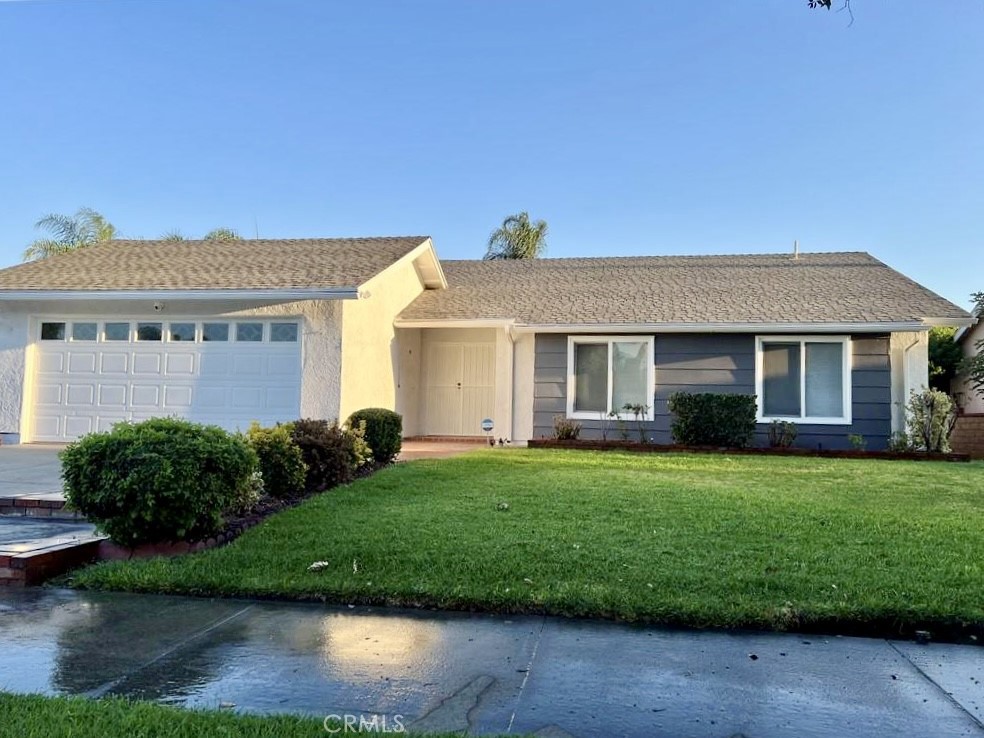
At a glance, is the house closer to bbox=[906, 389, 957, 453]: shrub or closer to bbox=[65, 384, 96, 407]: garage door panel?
bbox=[65, 384, 96, 407]: garage door panel

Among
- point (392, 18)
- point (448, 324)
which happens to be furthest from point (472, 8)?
point (448, 324)

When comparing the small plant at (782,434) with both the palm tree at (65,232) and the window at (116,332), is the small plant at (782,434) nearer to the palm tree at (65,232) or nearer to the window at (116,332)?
the window at (116,332)

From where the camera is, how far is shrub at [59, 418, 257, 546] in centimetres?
550

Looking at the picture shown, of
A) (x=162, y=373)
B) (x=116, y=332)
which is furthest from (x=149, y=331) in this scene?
(x=162, y=373)

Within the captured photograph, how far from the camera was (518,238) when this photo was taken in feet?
87.8

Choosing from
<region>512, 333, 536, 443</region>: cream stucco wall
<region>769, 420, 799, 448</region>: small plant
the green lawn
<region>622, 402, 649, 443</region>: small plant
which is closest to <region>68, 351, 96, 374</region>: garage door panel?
the green lawn

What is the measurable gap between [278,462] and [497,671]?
4624 mm

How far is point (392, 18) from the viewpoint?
44.0 ft

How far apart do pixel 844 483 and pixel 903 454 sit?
150 inches

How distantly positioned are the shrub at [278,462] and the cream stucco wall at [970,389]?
15654 mm

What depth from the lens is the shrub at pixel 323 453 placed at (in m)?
8.09

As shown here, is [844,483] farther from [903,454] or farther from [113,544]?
[113,544]

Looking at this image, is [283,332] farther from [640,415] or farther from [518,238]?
[518,238]

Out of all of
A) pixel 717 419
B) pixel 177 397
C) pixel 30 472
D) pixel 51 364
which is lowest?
pixel 30 472
